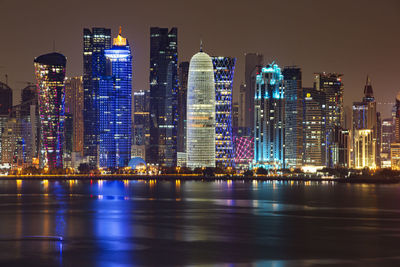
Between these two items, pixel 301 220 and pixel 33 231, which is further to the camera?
pixel 301 220

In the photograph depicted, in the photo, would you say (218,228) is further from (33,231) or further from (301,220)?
(33,231)

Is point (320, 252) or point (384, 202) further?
point (384, 202)

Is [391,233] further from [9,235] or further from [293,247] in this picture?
[9,235]

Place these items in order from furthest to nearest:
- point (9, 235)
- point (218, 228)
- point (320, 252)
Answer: point (218, 228)
point (9, 235)
point (320, 252)

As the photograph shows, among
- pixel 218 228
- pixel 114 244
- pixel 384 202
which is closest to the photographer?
pixel 114 244

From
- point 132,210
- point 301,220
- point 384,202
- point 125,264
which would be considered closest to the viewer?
point 125,264

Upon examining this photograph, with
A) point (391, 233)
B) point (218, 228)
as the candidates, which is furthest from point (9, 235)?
point (391, 233)

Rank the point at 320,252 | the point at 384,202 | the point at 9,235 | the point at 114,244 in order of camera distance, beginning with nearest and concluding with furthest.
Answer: the point at 320,252 → the point at 114,244 → the point at 9,235 → the point at 384,202

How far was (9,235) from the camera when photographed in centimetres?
6619

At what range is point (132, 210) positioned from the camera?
328 feet

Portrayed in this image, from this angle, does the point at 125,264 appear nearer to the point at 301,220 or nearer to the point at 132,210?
the point at 301,220

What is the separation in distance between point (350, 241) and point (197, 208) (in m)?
44.3

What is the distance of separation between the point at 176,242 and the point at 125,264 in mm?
12398

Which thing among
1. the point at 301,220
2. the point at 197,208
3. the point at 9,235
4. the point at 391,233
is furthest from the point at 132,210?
the point at 391,233
